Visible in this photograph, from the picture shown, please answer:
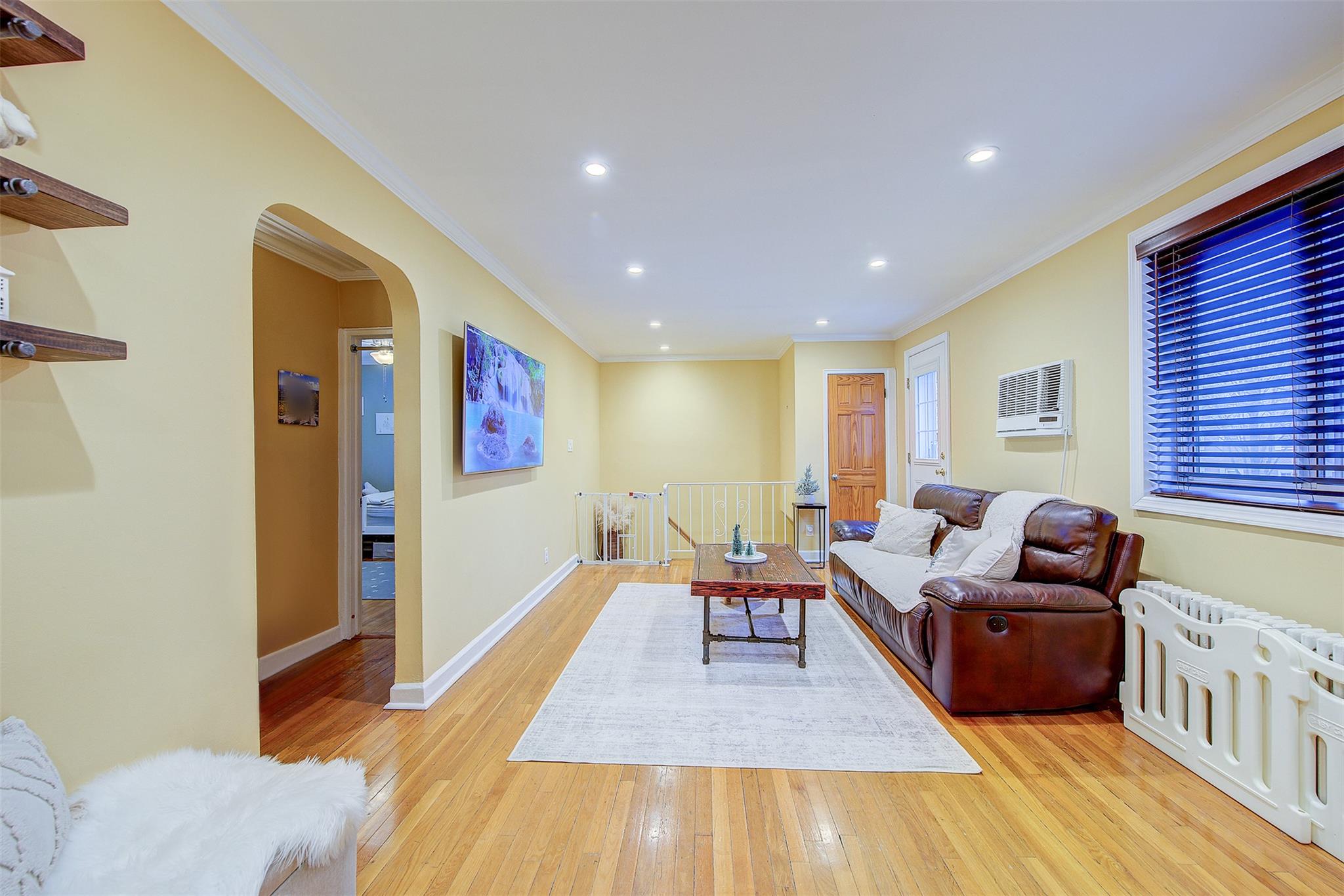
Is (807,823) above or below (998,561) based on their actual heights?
below

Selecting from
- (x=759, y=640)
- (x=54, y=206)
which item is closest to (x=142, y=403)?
(x=54, y=206)

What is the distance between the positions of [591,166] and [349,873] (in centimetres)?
256

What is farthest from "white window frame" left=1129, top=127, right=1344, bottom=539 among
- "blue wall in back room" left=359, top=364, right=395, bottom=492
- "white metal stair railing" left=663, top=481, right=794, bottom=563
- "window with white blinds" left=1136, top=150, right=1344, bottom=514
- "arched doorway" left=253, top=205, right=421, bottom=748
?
"blue wall in back room" left=359, top=364, right=395, bottom=492

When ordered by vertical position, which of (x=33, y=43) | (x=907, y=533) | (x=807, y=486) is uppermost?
(x=33, y=43)

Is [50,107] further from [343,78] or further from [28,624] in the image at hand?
[28,624]

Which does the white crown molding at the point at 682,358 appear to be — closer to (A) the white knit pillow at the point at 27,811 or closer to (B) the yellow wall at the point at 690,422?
(B) the yellow wall at the point at 690,422

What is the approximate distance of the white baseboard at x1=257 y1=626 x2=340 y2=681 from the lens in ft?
9.95

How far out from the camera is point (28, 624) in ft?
3.62

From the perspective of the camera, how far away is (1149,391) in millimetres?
2604

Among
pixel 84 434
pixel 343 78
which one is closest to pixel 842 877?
pixel 84 434

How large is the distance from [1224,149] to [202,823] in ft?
13.2

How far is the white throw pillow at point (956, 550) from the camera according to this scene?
10.5 feet

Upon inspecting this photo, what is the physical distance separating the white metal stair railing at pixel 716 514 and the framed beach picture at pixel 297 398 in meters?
4.37

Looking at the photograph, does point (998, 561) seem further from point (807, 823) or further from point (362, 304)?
point (362, 304)
